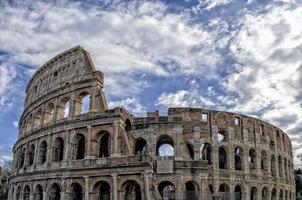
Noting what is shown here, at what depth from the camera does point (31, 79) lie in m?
36.1

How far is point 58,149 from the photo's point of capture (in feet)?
94.7

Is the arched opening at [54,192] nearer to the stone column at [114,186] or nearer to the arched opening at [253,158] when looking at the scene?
the stone column at [114,186]

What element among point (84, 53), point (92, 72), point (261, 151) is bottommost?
point (261, 151)

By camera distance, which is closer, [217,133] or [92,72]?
[92,72]

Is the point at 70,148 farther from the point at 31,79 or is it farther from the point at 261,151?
the point at 261,151

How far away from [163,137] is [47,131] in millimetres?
9721

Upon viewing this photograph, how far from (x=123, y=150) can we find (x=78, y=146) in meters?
4.88

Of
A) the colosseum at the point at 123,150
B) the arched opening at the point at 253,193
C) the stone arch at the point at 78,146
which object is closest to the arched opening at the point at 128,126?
the colosseum at the point at 123,150

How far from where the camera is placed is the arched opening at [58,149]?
28.5m

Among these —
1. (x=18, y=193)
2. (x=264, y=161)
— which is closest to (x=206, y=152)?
(x=264, y=161)

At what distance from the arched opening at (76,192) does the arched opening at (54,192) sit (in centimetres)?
170

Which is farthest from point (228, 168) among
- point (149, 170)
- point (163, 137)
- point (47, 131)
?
point (47, 131)

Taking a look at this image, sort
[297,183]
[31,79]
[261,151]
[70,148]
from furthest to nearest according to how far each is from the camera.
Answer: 1. [297,183]
2. [31,79]
3. [261,151]
4. [70,148]

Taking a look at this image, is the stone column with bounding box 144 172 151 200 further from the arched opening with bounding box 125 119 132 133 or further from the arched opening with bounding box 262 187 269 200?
the arched opening with bounding box 262 187 269 200
